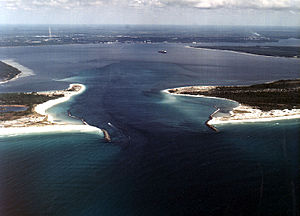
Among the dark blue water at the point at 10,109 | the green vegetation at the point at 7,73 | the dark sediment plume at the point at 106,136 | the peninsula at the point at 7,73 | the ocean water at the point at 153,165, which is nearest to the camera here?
the ocean water at the point at 153,165

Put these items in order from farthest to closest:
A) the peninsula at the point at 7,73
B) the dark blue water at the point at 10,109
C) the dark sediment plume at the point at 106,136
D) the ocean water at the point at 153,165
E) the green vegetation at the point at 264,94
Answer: the peninsula at the point at 7,73, the green vegetation at the point at 264,94, the dark blue water at the point at 10,109, the dark sediment plume at the point at 106,136, the ocean water at the point at 153,165

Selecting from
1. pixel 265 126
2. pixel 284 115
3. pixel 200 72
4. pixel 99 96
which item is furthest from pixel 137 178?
pixel 200 72

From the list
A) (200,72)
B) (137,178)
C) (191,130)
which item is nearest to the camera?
(137,178)

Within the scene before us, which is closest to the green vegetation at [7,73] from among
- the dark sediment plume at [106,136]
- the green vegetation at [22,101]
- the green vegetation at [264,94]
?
the green vegetation at [22,101]

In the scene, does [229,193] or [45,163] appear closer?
[229,193]

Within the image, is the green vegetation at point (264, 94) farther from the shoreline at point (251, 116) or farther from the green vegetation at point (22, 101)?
the green vegetation at point (22, 101)

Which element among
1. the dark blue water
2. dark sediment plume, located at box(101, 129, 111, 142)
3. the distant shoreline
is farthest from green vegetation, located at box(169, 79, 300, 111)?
the dark blue water

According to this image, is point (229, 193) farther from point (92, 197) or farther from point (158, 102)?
point (158, 102)

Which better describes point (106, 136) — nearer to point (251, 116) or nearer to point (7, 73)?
point (251, 116)
